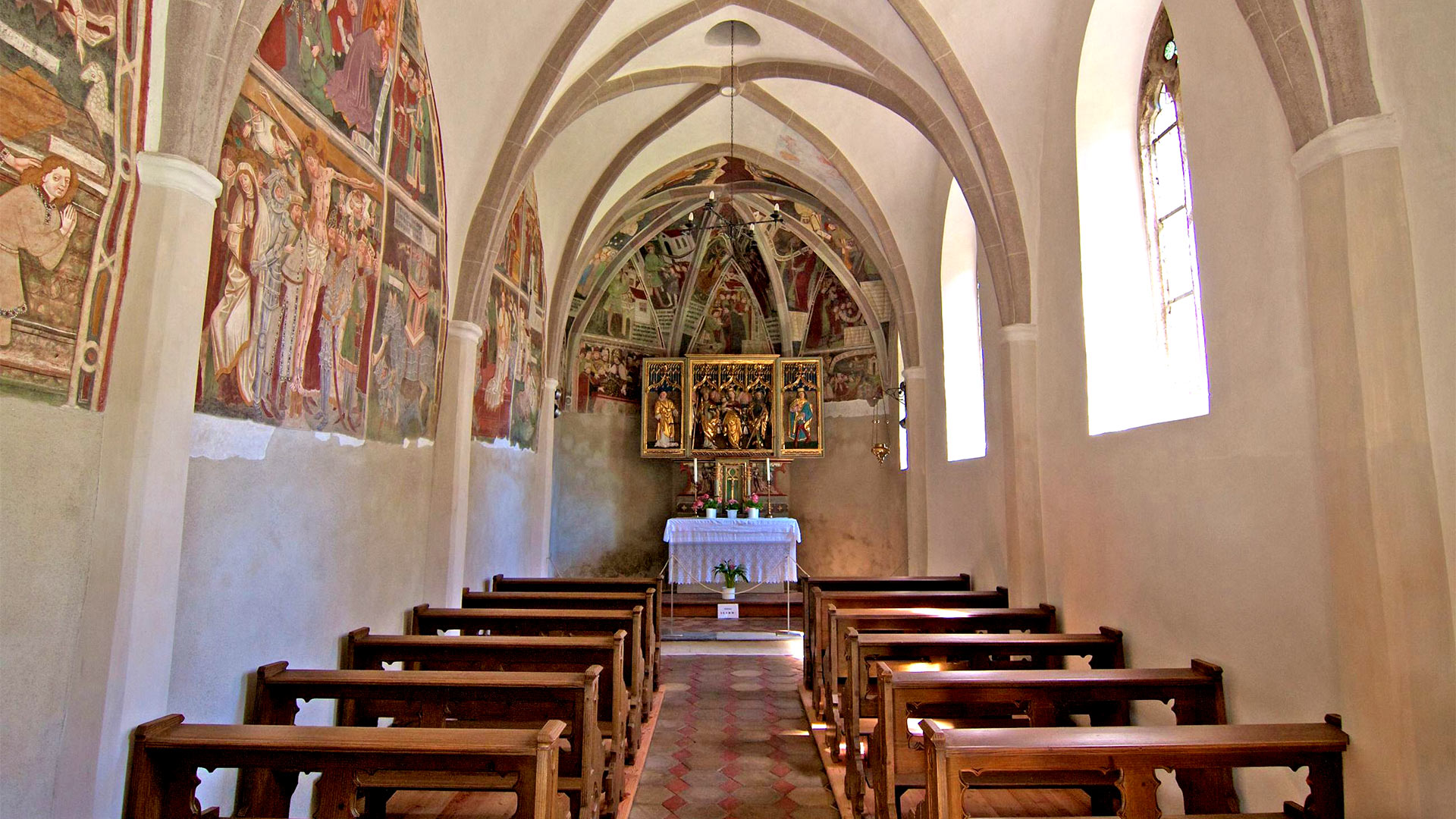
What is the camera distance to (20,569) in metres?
3.04

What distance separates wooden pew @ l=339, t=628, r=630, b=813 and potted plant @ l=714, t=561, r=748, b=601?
25.4 ft

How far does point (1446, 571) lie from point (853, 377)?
13.1 m

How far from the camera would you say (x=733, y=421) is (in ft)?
52.2

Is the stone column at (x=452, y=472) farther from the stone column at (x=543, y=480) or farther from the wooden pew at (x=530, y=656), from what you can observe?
the stone column at (x=543, y=480)

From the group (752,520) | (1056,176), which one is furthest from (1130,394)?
(752,520)

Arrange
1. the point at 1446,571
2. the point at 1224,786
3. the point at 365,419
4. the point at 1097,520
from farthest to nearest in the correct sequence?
1. the point at 1097,520
2. the point at 365,419
3. the point at 1224,786
4. the point at 1446,571

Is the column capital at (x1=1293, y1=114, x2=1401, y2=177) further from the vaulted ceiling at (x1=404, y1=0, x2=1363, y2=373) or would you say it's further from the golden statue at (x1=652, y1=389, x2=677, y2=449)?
the golden statue at (x1=652, y1=389, x2=677, y2=449)

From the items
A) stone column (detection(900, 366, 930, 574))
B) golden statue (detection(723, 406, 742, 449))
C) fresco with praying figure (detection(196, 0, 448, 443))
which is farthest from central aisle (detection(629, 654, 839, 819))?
golden statue (detection(723, 406, 742, 449))

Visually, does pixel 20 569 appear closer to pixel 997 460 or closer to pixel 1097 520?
pixel 1097 520

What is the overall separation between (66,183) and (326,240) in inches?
77.3

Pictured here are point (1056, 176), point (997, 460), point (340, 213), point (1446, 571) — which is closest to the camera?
point (1446, 571)

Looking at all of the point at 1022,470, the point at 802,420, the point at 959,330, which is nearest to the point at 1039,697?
the point at 1022,470

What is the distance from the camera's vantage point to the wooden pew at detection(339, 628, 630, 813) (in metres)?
5.07

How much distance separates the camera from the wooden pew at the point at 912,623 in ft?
20.2
